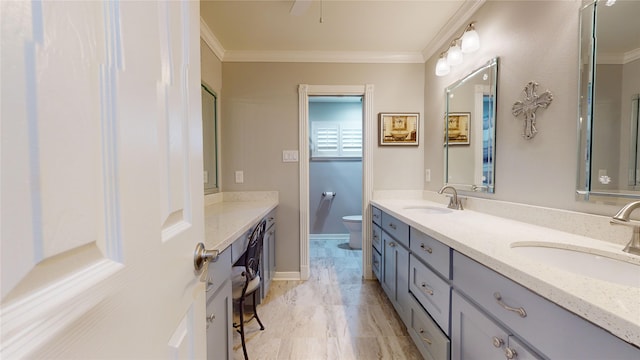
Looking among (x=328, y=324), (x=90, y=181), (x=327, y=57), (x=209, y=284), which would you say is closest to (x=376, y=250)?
(x=328, y=324)

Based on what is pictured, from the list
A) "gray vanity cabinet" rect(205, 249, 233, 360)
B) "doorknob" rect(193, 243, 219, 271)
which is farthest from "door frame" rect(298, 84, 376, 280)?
"doorknob" rect(193, 243, 219, 271)

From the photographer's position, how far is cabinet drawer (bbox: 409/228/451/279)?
1139mm

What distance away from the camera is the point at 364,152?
269 cm

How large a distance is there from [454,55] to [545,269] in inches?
70.4

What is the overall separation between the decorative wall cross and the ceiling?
85 cm

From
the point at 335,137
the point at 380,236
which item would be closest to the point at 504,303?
the point at 380,236

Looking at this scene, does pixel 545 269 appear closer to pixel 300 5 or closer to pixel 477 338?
pixel 477 338

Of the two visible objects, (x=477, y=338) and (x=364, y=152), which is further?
(x=364, y=152)

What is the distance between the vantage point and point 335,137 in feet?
14.0

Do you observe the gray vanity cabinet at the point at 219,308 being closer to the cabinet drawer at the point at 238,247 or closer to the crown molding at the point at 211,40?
the cabinet drawer at the point at 238,247

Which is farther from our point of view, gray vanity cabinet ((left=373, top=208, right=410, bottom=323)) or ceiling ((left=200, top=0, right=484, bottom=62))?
ceiling ((left=200, top=0, right=484, bottom=62))

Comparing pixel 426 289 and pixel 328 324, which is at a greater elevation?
pixel 426 289

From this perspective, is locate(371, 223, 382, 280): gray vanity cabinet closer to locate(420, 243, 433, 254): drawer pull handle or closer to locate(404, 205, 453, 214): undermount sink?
locate(404, 205, 453, 214): undermount sink

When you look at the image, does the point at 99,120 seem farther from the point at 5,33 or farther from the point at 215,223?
the point at 215,223
